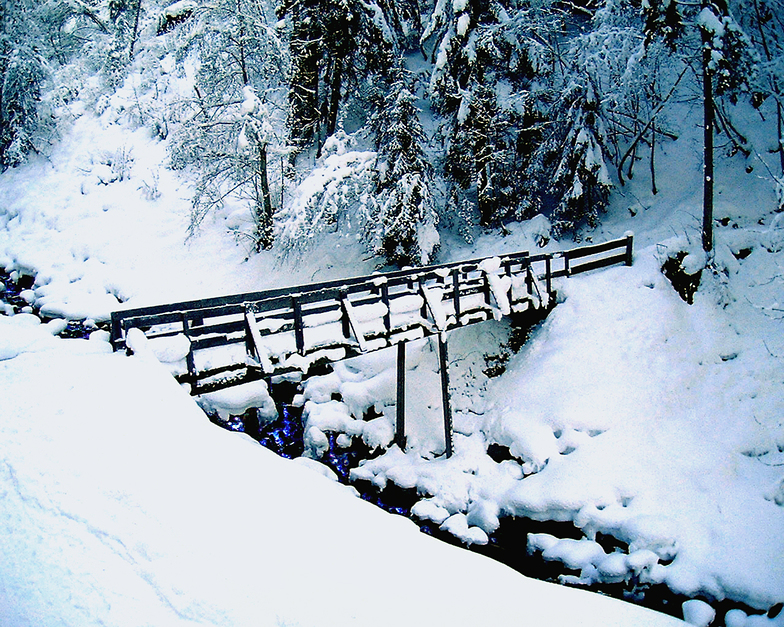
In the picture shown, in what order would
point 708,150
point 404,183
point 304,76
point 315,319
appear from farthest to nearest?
point 304,76 < point 404,183 < point 708,150 < point 315,319

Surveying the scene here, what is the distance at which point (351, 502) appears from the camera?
5.57 m

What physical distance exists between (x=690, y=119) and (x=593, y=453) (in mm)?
17708

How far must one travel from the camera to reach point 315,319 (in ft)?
31.4

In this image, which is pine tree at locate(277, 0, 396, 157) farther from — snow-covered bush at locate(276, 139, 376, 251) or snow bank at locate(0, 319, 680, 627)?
snow bank at locate(0, 319, 680, 627)

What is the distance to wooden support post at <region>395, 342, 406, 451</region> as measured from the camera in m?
11.1

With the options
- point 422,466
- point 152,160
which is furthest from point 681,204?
point 152,160

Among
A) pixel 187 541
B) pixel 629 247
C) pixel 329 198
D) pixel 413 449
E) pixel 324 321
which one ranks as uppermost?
pixel 329 198

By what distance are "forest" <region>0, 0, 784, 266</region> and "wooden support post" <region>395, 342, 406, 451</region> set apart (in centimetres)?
573

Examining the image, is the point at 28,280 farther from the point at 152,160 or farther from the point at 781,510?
the point at 781,510

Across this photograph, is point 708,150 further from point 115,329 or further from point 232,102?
point 232,102

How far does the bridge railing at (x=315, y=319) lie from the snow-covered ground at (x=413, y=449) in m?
1.07

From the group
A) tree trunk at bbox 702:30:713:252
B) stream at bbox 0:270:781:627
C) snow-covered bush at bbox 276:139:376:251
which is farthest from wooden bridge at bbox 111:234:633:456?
snow-covered bush at bbox 276:139:376:251

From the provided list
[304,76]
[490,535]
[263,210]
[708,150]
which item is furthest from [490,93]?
[490,535]

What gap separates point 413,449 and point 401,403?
1212mm
